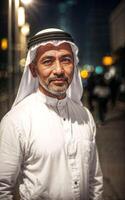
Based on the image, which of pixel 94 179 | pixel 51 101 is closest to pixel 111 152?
pixel 94 179

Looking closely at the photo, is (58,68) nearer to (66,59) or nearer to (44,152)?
(66,59)

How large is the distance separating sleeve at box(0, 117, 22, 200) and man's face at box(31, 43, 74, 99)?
37 centimetres

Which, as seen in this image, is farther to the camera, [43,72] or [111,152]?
[111,152]

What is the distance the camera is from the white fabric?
287 centimetres

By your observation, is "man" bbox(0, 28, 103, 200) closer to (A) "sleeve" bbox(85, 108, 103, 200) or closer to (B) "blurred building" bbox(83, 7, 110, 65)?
(A) "sleeve" bbox(85, 108, 103, 200)

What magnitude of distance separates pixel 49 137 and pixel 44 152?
115 millimetres

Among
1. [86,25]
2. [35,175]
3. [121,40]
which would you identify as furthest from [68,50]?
[86,25]

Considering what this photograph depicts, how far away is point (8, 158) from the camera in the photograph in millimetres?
2852

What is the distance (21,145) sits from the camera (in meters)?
2.88

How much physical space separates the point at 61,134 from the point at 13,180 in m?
0.44

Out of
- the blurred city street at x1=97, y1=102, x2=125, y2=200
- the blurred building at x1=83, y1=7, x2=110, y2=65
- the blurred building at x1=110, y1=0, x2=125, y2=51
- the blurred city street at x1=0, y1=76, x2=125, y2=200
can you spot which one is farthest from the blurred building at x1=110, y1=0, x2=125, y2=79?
the blurred building at x1=83, y1=7, x2=110, y2=65

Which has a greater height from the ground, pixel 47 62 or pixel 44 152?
pixel 47 62

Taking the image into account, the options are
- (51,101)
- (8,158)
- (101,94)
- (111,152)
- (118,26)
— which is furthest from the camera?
(118,26)

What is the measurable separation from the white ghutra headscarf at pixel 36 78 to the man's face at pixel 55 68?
39 mm
